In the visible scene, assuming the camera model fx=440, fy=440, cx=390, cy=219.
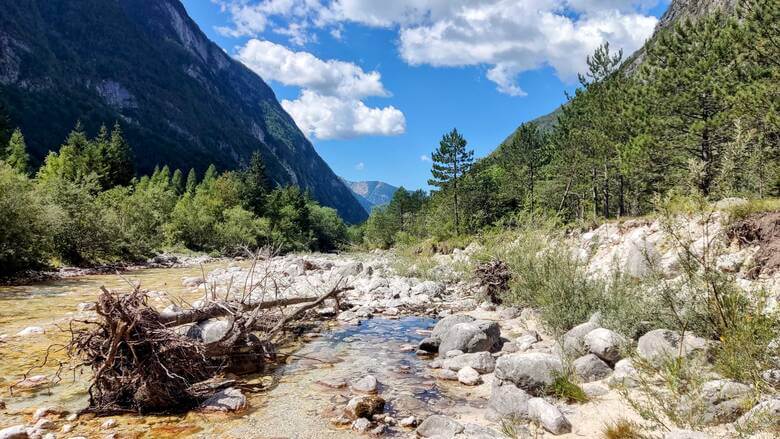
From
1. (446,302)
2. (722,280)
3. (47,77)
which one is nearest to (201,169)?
(47,77)

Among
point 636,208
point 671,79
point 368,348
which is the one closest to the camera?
point 368,348

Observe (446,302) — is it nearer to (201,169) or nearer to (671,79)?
(671,79)

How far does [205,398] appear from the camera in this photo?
604 cm

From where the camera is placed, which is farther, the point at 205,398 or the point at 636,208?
the point at 636,208

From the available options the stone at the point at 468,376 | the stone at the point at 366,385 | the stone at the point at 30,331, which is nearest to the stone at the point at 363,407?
the stone at the point at 366,385

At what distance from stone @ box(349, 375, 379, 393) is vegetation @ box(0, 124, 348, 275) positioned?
12.8 ft

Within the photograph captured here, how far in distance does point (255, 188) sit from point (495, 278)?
215 ft

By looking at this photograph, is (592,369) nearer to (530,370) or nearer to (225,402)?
(530,370)

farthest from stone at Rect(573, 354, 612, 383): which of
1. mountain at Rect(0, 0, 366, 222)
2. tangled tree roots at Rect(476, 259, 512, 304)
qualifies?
mountain at Rect(0, 0, 366, 222)

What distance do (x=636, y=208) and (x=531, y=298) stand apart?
33350 millimetres

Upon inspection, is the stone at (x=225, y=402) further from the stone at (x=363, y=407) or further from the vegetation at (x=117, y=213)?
the vegetation at (x=117, y=213)

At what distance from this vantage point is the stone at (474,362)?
7566 mm

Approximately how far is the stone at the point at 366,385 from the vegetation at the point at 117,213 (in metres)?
3.91

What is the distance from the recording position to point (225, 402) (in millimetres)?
5871
